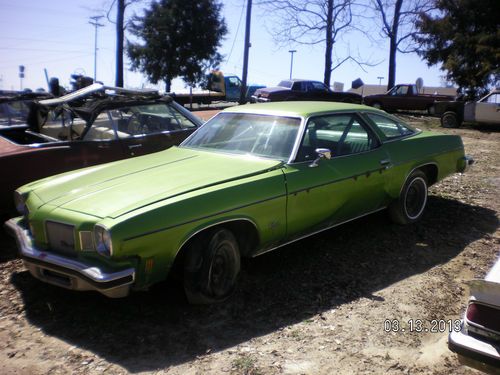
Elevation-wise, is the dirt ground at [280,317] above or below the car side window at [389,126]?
below

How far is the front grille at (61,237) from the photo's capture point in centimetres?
322

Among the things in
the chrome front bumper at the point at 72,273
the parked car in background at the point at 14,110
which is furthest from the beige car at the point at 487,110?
the chrome front bumper at the point at 72,273

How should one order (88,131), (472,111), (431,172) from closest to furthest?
1. (431,172)
2. (88,131)
3. (472,111)

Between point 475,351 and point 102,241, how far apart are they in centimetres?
221

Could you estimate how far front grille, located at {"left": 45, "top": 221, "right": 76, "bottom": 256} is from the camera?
322 cm

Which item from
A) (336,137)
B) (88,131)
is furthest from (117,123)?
(336,137)

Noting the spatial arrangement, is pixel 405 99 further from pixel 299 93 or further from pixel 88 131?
pixel 88 131

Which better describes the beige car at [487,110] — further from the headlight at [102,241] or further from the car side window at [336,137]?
the headlight at [102,241]

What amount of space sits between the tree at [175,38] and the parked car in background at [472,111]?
19449mm

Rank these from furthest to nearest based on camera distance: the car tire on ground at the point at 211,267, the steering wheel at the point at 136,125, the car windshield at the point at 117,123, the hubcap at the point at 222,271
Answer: the steering wheel at the point at 136,125
the car windshield at the point at 117,123
the hubcap at the point at 222,271
the car tire on ground at the point at 211,267

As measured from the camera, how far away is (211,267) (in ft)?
11.3

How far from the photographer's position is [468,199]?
657cm

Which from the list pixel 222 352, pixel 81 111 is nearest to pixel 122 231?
pixel 222 352

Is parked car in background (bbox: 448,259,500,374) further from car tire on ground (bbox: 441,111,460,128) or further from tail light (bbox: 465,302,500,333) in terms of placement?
car tire on ground (bbox: 441,111,460,128)
